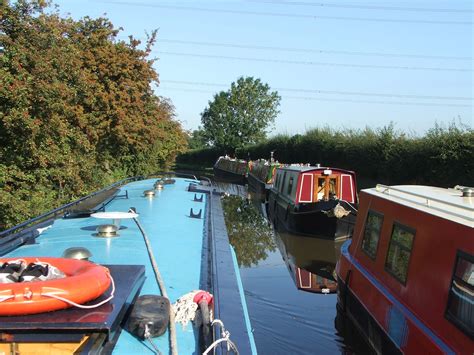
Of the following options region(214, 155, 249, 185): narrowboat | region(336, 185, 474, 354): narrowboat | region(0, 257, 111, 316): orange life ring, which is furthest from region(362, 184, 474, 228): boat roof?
region(214, 155, 249, 185): narrowboat

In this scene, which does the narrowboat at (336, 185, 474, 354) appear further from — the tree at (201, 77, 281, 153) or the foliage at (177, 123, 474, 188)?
the tree at (201, 77, 281, 153)

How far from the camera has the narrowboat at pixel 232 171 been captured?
3803 centimetres

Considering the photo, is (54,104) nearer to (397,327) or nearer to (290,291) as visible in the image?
(290,291)

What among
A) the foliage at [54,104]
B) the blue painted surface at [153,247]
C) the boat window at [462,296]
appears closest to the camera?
the blue painted surface at [153,247]

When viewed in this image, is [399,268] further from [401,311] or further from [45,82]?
[45,82]

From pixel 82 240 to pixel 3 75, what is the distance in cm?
426

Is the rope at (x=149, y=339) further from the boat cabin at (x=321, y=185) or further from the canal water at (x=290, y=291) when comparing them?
the boat cabin at (x=321, y=185)

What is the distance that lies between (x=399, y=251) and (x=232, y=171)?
36416 mm

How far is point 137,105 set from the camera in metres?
15.1

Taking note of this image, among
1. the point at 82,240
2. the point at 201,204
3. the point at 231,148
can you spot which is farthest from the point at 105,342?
the point at 231,148

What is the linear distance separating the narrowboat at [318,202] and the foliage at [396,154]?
3956 mm

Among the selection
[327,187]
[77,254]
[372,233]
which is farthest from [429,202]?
[327,187]

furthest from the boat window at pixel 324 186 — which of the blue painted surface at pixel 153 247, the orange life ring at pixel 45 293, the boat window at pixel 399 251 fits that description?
Answer: the orange life ring at pixel 45 293

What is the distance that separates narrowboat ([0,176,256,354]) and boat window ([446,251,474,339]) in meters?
1.73
